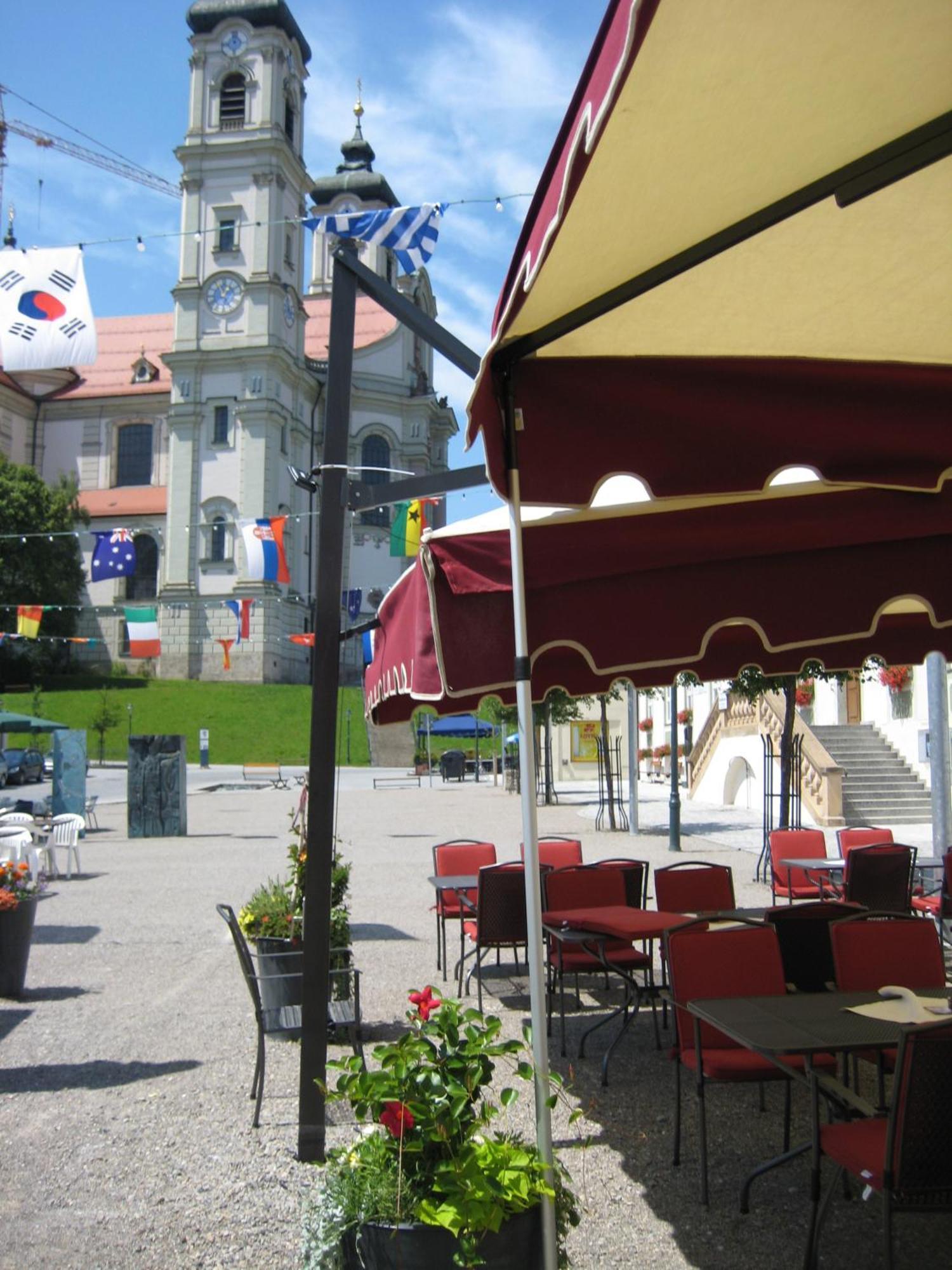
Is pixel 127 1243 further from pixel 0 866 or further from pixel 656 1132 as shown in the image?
pixel 0 866

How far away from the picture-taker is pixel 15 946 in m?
7.78

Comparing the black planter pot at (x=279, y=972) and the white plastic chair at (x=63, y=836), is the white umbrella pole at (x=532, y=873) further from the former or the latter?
the white plastic chair at (x=63, y=836)

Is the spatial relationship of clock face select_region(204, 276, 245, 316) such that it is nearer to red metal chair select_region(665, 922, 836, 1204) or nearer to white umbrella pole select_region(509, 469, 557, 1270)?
red metal chair select_region(665, 922, 836, 1204)

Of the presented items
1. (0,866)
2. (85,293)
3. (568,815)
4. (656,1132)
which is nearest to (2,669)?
(568,815)

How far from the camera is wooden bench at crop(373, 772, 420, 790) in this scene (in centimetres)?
3681

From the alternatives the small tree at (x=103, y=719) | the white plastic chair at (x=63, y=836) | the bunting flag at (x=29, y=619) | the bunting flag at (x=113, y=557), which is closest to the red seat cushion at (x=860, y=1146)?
the white plastic chair at (x=63, y=836)

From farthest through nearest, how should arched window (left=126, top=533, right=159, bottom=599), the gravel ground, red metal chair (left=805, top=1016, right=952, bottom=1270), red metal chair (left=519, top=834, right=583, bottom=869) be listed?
1. arched window (left=126, top=533, right=159, bottom=599)
2. red metal chair (left=519, top=834, right=583, bottom=869)
3. the gravel ground
4. red metal chair (left=805, top=1016, right=952, bottom=1270)

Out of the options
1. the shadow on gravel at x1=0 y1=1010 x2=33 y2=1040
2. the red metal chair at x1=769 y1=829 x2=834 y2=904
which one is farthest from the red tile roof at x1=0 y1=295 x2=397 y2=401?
the shadow on gravel at x1=0 y1=1010 x2=33 y2=1040

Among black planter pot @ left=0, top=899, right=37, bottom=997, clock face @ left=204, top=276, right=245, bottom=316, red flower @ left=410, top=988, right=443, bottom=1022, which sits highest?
clock face @ left=204, top=276, right=245, bottom=316

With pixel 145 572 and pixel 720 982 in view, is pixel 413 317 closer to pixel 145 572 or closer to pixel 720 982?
pixel 720 982

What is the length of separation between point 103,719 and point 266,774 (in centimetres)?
1313

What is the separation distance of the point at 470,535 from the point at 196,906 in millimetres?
9916

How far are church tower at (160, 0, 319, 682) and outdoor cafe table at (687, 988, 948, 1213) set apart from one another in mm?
54477

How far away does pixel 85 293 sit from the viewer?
39.9 ft
